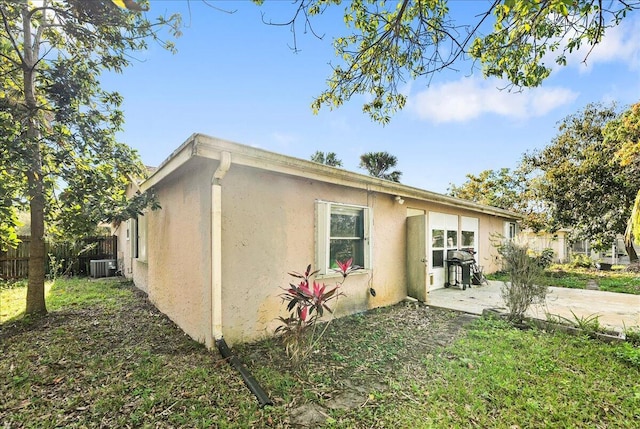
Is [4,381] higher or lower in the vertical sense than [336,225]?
lower

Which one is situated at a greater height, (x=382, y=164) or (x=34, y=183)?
(x=382, y=164)

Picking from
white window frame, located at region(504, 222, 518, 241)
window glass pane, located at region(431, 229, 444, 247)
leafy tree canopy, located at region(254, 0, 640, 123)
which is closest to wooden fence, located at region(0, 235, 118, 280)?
leafy tree canopy, located at region(254, 0, 640, 123)

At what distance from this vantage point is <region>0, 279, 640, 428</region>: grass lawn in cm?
273

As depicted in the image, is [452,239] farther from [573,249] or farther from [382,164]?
[573,249]

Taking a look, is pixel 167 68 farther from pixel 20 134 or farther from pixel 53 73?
pixel 20 134

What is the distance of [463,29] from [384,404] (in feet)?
14.9

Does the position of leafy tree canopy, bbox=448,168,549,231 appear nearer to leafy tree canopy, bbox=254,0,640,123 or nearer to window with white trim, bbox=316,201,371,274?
window with white trim, bbox=316,201,371,274

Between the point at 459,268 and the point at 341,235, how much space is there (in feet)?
18.4

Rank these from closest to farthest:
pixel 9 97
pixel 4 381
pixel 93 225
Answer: pixel 4 381 < pixel 9 97 < pixel 93 225

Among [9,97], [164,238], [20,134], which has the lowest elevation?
[164,238]

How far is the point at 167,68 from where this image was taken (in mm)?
6230

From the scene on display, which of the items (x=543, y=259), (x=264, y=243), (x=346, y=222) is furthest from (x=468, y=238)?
(x=264, y=243)

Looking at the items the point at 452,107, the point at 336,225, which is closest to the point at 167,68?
the point at 336,225

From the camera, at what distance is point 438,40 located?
417 cm
